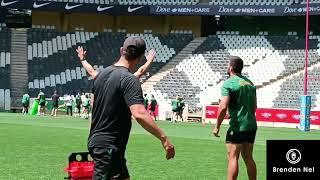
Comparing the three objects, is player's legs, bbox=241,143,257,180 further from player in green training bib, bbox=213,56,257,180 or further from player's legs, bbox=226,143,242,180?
player's legs, bbox=226,143,242,180

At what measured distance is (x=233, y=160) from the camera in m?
11.2

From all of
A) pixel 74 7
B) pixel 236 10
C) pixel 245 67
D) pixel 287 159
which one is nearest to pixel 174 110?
pixel 245 67

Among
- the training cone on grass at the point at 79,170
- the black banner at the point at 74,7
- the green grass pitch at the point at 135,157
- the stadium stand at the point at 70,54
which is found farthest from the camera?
the black banner at the point at 74,7

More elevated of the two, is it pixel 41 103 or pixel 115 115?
pixel 115 115

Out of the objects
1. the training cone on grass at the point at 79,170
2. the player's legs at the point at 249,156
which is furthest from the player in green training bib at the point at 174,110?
the training cone on grass at the point at 79,170

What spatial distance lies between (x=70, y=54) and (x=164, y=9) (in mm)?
7745

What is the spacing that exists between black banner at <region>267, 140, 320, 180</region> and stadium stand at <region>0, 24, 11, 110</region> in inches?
1768

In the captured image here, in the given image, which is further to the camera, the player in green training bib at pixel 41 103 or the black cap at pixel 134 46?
the player in green training bib at pixel 41 103

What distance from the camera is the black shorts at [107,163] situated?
7305 millimetres

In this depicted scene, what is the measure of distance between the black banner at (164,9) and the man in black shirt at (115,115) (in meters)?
46.0

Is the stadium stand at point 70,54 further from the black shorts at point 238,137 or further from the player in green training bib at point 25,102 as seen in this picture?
the black shorts at point 238,137

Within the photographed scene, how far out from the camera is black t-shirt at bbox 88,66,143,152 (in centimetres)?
726

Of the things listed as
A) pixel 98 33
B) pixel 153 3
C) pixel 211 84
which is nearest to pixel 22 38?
pixel 98 33

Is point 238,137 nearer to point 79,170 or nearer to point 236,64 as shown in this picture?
point 236,64
